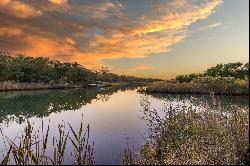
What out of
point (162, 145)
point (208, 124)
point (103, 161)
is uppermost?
point (208, 124)

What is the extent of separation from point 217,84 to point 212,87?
62cm

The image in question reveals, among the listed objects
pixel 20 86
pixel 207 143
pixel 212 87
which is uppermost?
pixel 212 87

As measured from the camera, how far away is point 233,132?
304 inches

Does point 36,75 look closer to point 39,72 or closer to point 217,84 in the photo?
point 39,72

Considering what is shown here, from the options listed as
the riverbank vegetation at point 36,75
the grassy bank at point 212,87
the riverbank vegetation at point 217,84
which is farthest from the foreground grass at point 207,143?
the riverbank vegetation at point 36,75

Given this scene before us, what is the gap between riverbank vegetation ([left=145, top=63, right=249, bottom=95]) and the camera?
35.1 metres

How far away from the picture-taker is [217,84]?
3656 centimetres

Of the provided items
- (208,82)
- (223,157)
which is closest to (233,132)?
(223,157)

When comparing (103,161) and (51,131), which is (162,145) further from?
(51,131)

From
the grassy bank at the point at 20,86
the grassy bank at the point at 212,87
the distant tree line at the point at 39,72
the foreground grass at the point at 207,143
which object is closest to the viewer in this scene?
the foreground grass at the point at 207,143

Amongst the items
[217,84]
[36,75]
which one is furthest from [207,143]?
[36,75]

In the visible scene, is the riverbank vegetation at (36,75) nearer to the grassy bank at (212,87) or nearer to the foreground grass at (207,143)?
the grassy bank at (212,87)

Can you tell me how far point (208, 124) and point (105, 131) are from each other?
288 inches

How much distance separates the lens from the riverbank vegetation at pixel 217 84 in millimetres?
35062
